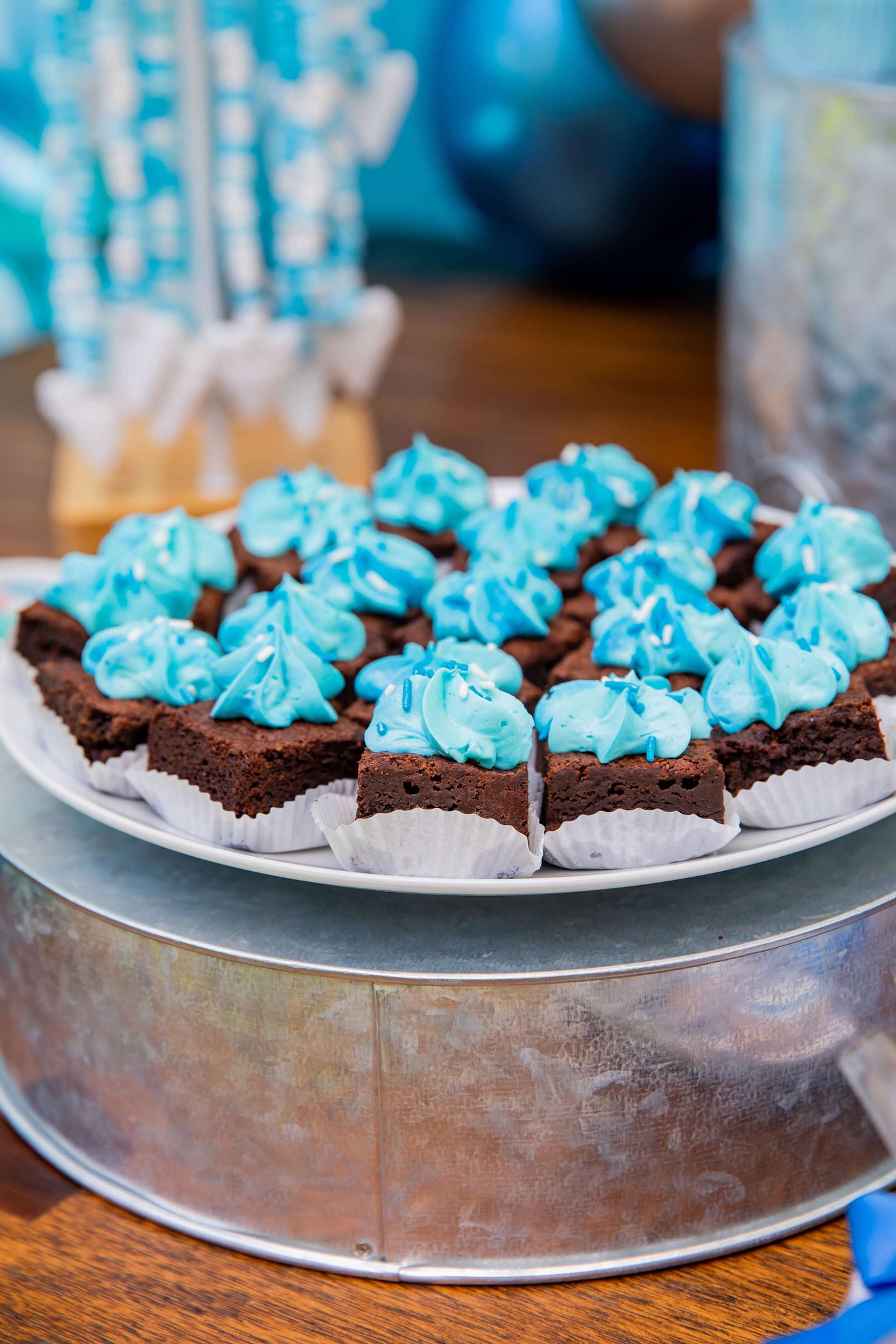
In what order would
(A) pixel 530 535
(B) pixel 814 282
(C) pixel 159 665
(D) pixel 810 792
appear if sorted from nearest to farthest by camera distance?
(D) pixel 810 792 < (C) pixel 159 665 < (A) pixel 530 535 < (B) pixel 814 282

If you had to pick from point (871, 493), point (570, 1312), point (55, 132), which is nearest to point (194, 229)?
point (55, 132)

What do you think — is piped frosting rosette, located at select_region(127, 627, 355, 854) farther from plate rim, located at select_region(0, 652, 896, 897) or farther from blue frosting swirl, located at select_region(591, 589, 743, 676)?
blue frosting swirl, located at select_region(591, 589, 743, 676)

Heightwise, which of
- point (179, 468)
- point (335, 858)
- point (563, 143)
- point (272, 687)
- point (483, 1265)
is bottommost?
point (179, 468)

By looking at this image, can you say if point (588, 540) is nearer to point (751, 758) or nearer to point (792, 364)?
point (751, 758)

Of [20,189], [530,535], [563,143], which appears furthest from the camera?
[20,189]

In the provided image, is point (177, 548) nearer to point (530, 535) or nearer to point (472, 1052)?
point (530, 535)

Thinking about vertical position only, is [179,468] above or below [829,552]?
below

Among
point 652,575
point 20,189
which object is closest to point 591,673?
point 652,575
